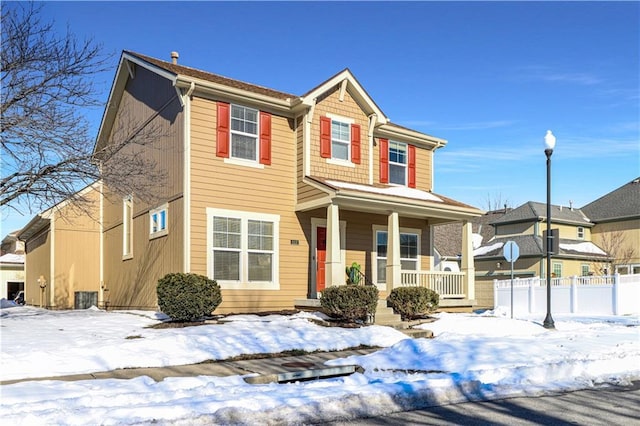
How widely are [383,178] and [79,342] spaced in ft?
37.8

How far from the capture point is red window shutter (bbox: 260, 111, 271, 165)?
55.7ft

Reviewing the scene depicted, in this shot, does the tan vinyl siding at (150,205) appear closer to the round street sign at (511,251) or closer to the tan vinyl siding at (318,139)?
the tan vinyl siding at (318,139)

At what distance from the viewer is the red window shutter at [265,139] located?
55.7 ft

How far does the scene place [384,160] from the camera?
19828 mm

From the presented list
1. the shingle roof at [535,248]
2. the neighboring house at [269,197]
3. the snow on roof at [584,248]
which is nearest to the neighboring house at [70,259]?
the neighboring house at [269,197]

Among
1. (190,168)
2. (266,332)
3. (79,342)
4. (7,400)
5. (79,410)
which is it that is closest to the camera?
(79,410)

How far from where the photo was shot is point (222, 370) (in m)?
9.18

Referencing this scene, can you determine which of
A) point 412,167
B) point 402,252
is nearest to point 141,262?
point 402,252

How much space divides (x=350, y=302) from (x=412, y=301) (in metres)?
2.21

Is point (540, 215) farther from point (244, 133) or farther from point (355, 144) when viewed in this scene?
point (244, 133)

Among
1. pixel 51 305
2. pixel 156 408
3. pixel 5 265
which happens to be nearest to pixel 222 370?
pixel 156 408

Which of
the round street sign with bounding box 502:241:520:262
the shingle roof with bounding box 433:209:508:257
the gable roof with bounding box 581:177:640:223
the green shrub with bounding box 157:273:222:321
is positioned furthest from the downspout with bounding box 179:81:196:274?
the gable roof with bounding box 581:177:640:223

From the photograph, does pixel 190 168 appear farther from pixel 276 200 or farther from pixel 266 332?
pixel 266 332

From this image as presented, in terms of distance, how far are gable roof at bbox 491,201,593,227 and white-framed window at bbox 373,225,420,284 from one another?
63.7 feet
